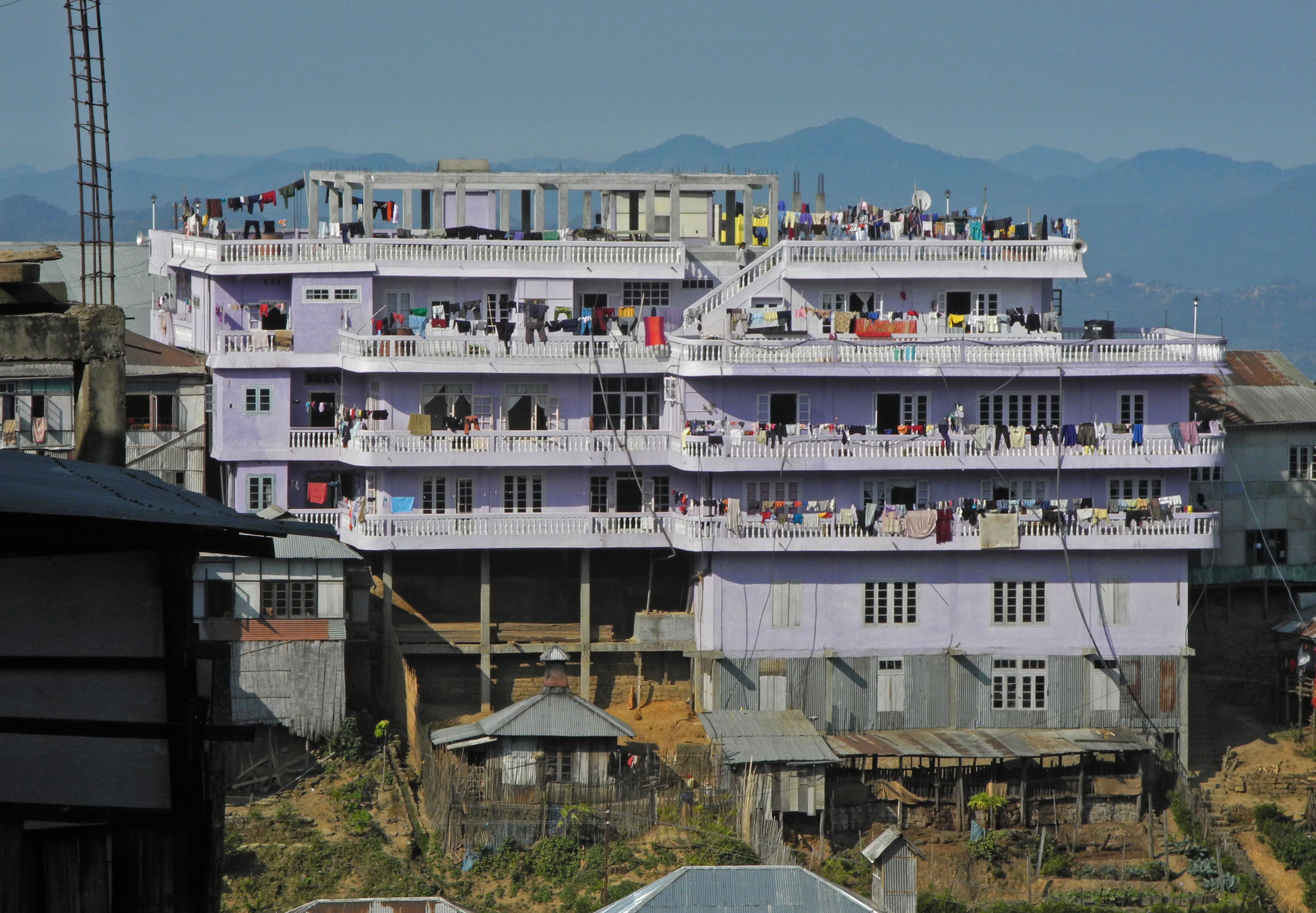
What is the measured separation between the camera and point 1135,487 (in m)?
52.8

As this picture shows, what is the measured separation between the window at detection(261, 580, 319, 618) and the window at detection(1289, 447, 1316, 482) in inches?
1177

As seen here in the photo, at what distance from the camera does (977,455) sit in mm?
51344

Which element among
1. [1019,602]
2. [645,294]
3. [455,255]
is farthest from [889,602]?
[455,255]

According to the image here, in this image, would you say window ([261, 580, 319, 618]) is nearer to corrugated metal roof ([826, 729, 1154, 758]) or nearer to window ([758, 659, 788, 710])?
window ([758, 659, 788, 710])

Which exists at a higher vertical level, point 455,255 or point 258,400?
point 455,255

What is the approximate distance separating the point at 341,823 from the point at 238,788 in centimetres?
289

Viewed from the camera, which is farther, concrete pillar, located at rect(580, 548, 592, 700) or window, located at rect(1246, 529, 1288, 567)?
window, located at rect(1246, 529, 1288, 567)

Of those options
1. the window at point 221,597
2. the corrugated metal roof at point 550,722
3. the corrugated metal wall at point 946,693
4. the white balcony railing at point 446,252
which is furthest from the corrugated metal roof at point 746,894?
the white balcony railing at point 446,252

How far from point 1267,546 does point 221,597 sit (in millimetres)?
31072

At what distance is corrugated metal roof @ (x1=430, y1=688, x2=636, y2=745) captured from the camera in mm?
47219

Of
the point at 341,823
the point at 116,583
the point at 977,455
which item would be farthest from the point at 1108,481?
the point at 116,583

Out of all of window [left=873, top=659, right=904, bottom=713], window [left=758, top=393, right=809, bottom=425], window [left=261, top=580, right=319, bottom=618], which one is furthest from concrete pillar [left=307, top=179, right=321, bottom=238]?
window [left=873, top=659, right=904, bottom=713]

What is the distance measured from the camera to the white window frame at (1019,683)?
52.2 meters

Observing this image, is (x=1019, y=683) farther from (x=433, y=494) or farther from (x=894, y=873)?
(x=433, y=494)
